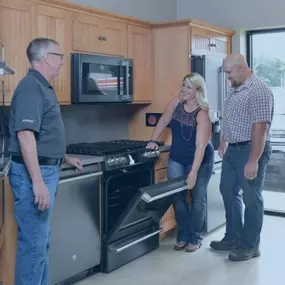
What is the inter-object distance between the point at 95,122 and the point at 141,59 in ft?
2.25

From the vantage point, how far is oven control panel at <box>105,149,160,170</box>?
3.38 m

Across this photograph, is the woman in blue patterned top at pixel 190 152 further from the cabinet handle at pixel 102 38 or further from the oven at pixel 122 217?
the cabinet handle at pixel 102 38

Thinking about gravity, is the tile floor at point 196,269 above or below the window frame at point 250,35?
below

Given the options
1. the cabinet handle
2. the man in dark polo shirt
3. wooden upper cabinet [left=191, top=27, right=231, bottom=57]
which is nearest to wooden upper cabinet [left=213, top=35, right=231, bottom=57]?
wooden upper cabinet [left=191, top=27, right=231, bottom=57]

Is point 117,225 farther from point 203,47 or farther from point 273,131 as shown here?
point 273,131

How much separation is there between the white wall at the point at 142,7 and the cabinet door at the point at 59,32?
672mm

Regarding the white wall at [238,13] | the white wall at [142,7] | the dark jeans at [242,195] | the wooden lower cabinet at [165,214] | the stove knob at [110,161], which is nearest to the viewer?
the stove knob at [110,161]

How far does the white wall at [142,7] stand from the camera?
4.39m

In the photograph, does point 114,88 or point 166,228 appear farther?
point 166,228

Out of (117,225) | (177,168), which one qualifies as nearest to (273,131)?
(177,168)

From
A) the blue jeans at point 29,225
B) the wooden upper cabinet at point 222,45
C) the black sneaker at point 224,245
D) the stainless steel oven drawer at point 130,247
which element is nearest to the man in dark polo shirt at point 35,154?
the blue jeans at point 29,225

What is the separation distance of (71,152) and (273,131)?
8.32 feet

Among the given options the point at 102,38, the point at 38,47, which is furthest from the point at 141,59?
the point at 38,47

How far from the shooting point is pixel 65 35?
3.45 metres
